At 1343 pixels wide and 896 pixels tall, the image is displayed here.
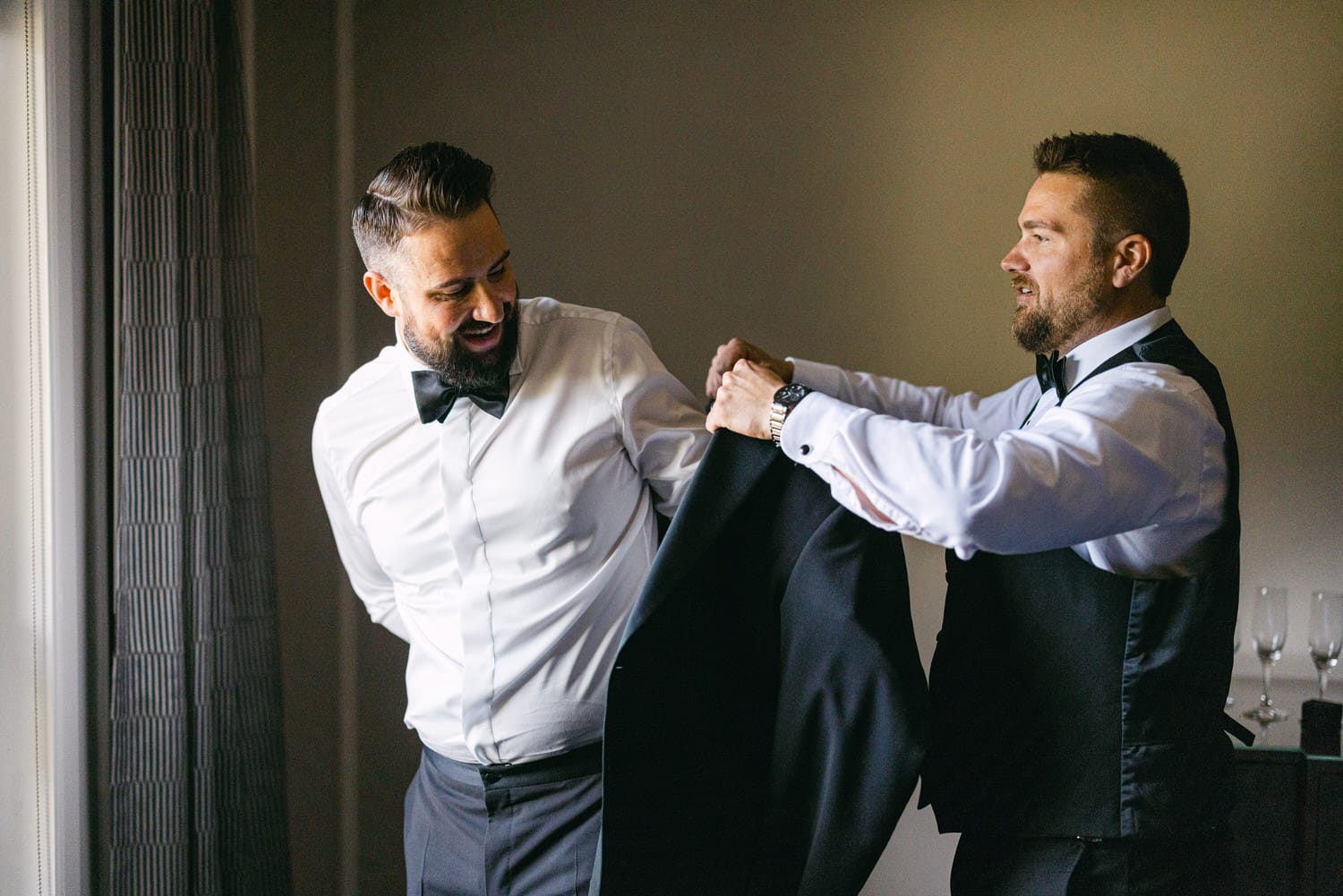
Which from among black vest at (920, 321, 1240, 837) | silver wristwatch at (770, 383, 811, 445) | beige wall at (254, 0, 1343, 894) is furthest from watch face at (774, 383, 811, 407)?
beige wall at (254, 0, 1343, 894)

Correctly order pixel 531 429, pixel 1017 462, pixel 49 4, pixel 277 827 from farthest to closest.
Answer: pixel 277 827
pixel 49 4
pixel 531 429
pixel 1017 462

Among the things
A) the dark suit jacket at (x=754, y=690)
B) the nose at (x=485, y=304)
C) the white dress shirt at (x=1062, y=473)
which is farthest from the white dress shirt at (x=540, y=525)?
the white dress shirt at (x=1062, y=473)

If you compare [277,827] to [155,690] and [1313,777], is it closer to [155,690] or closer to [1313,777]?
[155,690]

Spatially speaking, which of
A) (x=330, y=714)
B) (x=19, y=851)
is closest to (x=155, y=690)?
(x=19, y=851)

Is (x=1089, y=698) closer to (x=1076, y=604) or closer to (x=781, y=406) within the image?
(x=1076, y=604)

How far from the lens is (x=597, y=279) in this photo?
118 inches

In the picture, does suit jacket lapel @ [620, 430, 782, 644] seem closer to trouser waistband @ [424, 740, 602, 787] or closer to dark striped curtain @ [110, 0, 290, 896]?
trouser waistband @ [424, 740, 602, 787]

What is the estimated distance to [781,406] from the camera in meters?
1.51

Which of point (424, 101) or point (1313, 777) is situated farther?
point (424, 101)

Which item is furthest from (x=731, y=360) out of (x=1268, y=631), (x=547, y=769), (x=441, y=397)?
(x=1268, y=631)

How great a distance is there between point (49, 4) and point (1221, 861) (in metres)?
2.41

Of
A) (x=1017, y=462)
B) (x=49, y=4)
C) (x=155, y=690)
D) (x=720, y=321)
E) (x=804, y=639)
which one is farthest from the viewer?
(x=720, y=321)

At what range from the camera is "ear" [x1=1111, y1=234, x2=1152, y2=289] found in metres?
1.66

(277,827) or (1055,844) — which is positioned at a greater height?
(1055,844)
